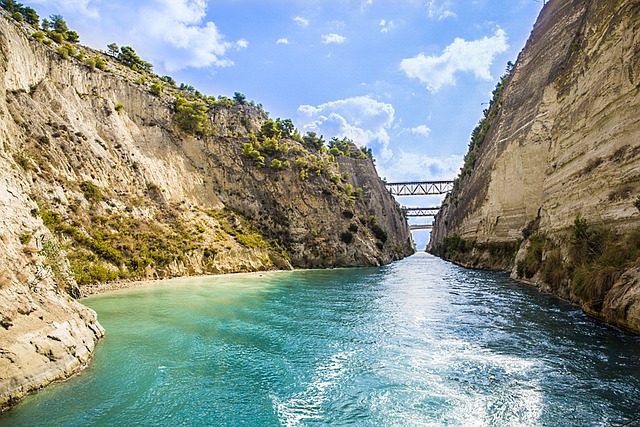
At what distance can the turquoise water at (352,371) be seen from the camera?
6465 millimetres

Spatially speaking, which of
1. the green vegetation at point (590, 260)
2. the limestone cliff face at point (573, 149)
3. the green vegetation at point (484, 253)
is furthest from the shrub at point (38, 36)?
the green vegetation at point (484, 253)

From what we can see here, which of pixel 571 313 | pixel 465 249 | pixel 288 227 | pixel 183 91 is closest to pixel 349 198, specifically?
pixel 288 227

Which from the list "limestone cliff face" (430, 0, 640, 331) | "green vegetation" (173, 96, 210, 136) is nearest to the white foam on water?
"limestone cliff face" (430, 0, 640, 331)

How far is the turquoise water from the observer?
21.2 ft

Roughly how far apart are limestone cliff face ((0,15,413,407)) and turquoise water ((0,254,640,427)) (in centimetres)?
160

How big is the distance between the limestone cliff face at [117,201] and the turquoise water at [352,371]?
1599 mm

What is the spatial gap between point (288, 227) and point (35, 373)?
40390 millimetres

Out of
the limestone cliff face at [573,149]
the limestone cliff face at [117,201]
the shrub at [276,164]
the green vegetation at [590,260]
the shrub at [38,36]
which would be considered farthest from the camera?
the shrub at [276,164]

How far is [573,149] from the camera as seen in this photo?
19.1 meters

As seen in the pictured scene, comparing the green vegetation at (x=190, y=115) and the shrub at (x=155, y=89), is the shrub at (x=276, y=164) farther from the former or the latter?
the shrub at (x=155, y=89)

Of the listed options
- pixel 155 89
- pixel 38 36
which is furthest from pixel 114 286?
pixel 155 89

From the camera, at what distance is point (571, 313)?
1366 centimetres

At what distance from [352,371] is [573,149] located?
18782 mm

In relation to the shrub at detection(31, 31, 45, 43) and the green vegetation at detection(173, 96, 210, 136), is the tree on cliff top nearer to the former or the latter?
the green vegetation at detection(173, 96, 210, 136)
